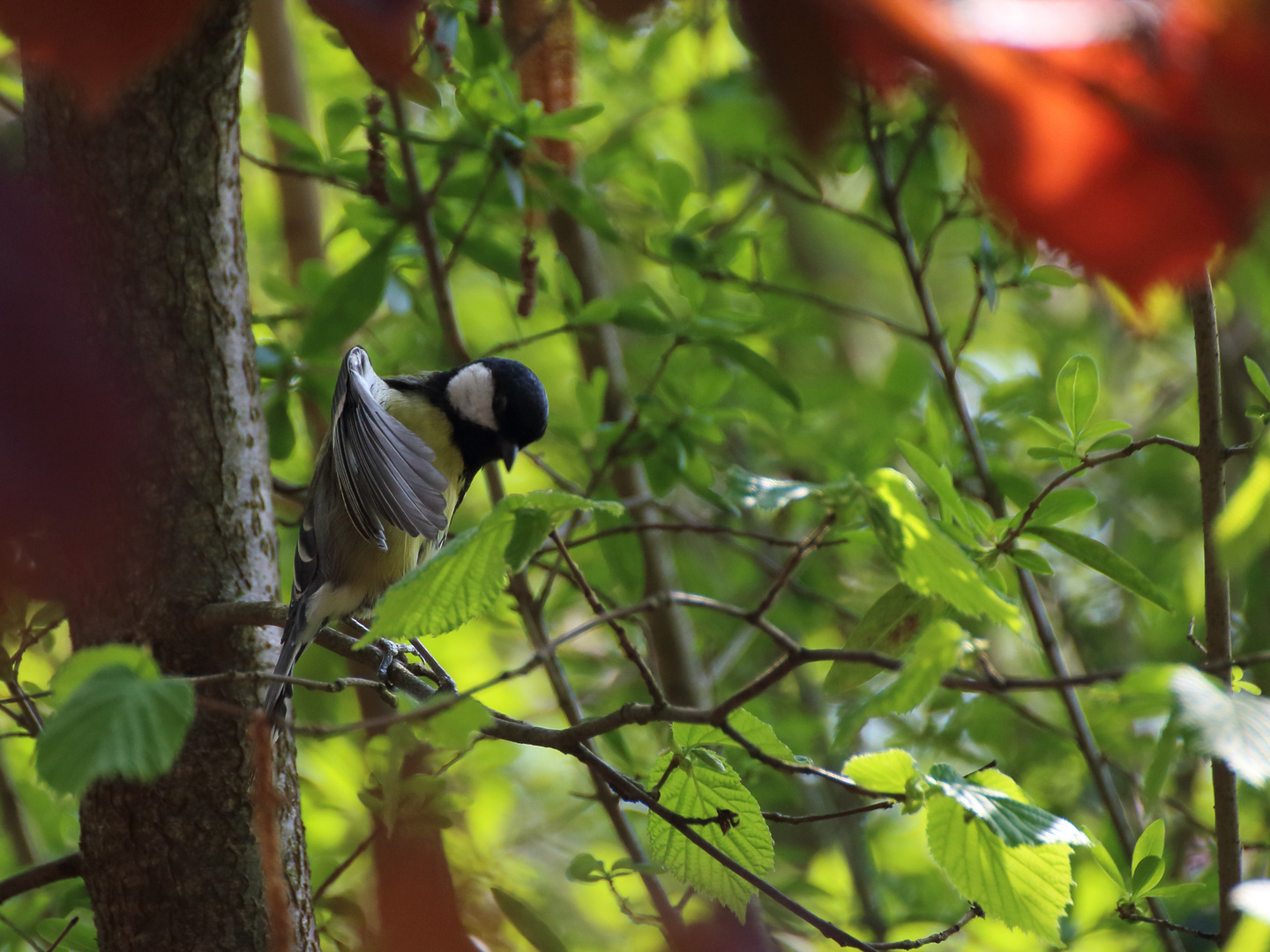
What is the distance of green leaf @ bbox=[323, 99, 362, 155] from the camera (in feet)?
4.85

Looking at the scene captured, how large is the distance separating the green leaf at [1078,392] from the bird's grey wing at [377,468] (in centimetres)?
69

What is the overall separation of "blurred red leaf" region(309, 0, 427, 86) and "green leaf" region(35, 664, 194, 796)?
392 mm

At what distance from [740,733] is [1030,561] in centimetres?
31

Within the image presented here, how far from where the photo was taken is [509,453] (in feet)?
5.84

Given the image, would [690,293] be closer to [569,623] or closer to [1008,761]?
[1008,761]

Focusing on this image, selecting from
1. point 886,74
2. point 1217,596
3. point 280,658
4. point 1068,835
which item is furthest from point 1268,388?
point 280,658

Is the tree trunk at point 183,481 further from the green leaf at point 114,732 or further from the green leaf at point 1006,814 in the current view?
the green leaf at point 1006,814

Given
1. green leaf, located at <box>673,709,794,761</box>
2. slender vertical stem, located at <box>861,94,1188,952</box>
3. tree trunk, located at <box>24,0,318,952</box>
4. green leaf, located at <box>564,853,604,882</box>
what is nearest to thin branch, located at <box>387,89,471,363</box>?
tree trunk, located at <box>24,0,318,952</box>

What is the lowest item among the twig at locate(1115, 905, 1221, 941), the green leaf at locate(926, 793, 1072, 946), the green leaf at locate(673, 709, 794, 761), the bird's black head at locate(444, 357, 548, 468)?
the twig at locate(1115, 905, 1221, 941)

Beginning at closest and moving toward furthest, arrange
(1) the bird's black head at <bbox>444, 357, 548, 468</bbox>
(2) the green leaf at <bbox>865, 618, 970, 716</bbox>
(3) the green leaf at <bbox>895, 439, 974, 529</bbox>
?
(2) the green leaf at <bbox>865, 618, 970, 716</bbox>
(3) the green leaf at <bbox>895, 439, 974, 529</bbox>
(1) the bird's black head at <bbox>444, 357, 548, 468</bbox>

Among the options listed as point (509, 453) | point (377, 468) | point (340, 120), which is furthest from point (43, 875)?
point (340, 120)

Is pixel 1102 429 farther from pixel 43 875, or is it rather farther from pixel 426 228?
pixel 43 875

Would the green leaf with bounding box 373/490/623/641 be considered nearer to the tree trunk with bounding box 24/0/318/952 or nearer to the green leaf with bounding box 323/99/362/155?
the tree trunk with bounding box 24/0/318/952

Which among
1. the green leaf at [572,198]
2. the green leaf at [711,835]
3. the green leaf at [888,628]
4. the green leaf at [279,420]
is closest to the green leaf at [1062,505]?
the green leaf at [888,628]
